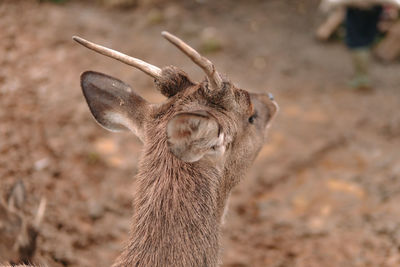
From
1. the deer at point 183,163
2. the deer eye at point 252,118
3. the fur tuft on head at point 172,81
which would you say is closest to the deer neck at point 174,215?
the deer at point 183,163

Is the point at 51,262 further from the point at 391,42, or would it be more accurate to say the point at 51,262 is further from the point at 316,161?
the point at 391,42

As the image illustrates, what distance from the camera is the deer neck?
2486 mm

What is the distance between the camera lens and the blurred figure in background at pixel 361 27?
645cm

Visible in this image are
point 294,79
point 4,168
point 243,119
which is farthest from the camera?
point 294,79

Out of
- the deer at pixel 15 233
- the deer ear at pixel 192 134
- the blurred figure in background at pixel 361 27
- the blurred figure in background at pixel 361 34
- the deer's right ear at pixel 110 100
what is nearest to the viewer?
the deer ear at pixel 192 134

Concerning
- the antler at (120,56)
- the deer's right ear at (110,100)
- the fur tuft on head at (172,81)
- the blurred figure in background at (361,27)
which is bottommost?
the deer's right ear at (110,100)

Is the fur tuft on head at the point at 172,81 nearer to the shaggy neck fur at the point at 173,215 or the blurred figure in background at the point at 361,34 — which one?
the shaggy neck fur at the point at 173,215

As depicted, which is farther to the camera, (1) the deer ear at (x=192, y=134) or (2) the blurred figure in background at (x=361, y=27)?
(2) the blurred figure in background at (x=361, y=27)

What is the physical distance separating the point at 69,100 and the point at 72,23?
7.26 ft

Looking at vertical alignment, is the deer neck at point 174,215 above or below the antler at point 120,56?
below

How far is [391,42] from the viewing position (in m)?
7.20

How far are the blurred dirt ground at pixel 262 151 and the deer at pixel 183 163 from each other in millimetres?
1352

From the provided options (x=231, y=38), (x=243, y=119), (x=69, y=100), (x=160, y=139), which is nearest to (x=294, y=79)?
(x=231, y=38)

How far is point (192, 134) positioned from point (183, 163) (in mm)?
370
